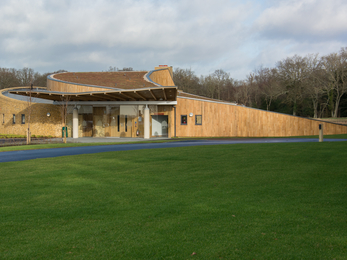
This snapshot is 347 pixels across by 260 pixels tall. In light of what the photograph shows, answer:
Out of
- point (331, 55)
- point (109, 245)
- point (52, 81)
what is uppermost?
point (331, 55)

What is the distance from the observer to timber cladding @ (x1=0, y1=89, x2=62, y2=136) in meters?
27.0

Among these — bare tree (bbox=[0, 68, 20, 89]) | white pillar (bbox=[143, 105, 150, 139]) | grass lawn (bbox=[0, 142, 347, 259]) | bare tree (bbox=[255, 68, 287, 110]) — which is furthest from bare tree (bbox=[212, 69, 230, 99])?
grass lawn (bbox=[0, 142, 347, 259])

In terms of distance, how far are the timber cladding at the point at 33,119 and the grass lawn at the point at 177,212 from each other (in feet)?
66.6

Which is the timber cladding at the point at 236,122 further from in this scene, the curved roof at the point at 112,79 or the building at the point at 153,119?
the curved roof at the point at 112,79

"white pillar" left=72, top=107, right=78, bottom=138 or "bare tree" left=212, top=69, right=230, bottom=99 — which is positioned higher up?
"bare tree" left=212, top=69, right=230, bottom=99

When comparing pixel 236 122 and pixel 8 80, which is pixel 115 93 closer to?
pixel 236 122

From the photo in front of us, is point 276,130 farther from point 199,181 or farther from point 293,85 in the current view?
point 293,85

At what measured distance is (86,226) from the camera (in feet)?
13.3

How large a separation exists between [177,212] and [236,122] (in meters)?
22.8

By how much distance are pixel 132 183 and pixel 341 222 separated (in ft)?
14.7

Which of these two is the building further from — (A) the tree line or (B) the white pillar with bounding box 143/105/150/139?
(A) the tree line

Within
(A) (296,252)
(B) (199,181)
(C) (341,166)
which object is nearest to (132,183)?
(B) (199,181)

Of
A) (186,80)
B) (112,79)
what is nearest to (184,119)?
(112,79)

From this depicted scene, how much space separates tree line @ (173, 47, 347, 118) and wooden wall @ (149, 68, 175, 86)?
1815cm
